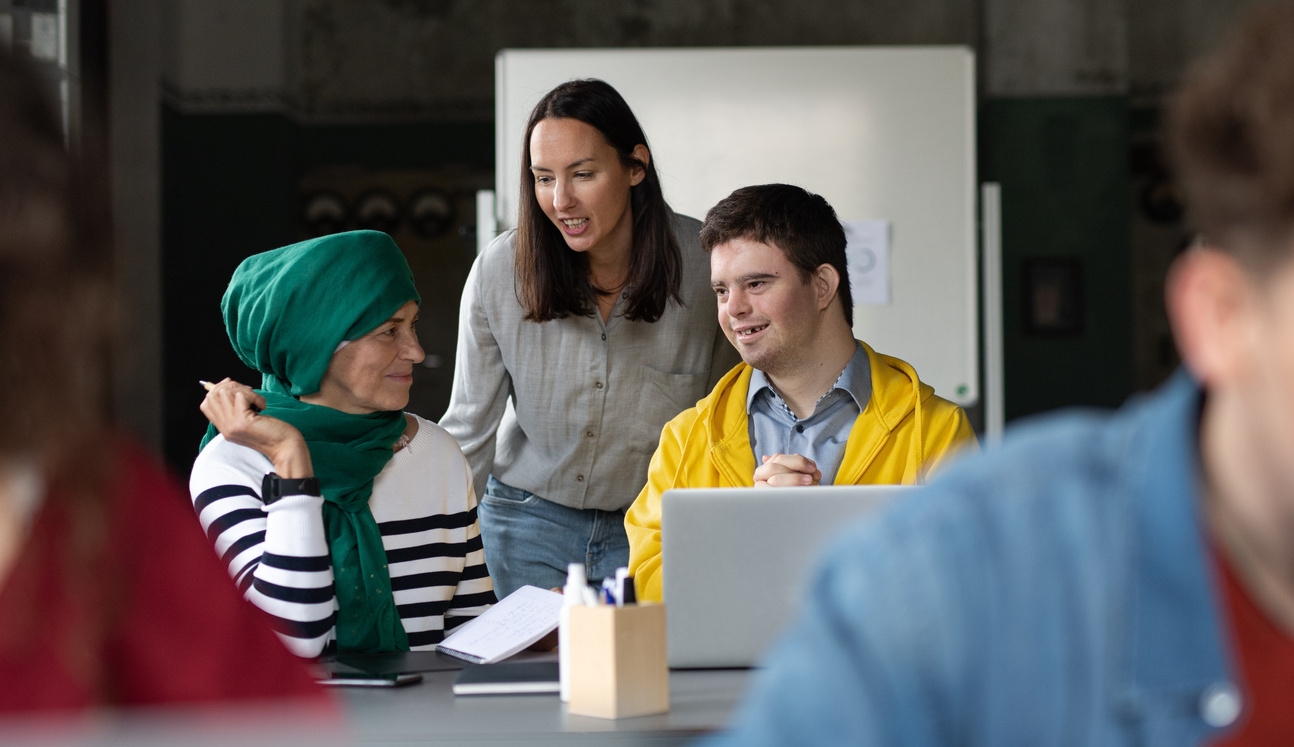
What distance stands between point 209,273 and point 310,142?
760 mm

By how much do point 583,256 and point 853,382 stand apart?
2.16ft

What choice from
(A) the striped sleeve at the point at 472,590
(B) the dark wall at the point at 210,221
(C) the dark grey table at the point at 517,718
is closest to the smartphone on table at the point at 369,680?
(C) the dark grey table at the point at 517,718

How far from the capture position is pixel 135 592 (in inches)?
25.7

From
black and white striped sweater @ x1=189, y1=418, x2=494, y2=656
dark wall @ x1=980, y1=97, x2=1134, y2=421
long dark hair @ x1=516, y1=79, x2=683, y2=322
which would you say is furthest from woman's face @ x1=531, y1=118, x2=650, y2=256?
dark wall @ x1=980, y1=97, x2=1134, y2=421

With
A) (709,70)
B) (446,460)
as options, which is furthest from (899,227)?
(446,460)

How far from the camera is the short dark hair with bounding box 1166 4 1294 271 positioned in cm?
54

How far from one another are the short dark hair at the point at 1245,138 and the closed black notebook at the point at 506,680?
3.26 feet

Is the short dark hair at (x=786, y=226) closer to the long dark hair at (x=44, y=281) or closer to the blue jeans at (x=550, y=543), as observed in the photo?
the blue jeans at (x=550, y=543)

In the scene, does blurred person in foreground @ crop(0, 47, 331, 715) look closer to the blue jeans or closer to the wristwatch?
the wristwatch

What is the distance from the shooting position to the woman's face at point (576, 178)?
2303 mm

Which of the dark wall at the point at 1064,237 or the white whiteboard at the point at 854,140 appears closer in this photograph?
the white whiteboard at the point at 854,140

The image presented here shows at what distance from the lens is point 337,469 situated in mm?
1858

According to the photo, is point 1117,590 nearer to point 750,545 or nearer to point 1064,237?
point 750,545

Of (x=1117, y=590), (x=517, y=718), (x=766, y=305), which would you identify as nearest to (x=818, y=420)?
(x=766, y=305)
